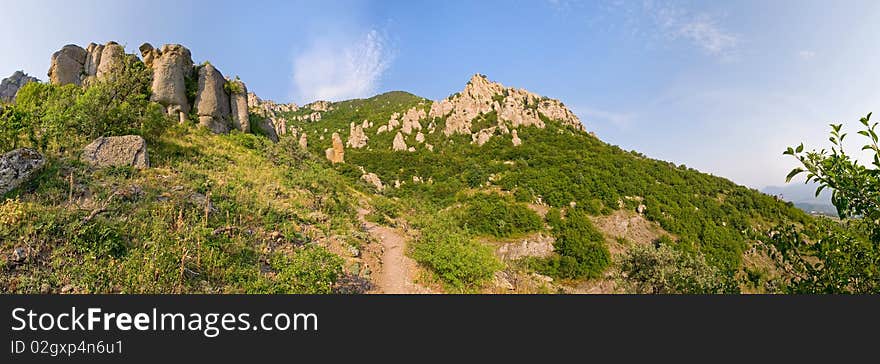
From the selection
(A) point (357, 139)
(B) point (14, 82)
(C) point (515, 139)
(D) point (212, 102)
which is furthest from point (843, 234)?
(B) point (14, 82)

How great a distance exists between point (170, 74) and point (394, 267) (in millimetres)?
22338

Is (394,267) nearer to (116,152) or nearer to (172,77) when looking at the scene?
(116,152)

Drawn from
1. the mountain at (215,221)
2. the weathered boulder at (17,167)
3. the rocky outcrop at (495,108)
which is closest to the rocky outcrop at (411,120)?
the rocky outcrop at (495,108)

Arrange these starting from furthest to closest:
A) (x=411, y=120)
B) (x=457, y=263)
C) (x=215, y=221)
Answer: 1. (x=411, y=120)
2. (x=457, y=263)
3. (x=215, y=221)

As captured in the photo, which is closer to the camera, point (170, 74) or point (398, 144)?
point (170, 74)

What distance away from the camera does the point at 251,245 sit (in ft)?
25.4

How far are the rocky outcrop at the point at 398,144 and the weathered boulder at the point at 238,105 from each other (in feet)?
170

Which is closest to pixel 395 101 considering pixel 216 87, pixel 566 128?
pixel 566 128

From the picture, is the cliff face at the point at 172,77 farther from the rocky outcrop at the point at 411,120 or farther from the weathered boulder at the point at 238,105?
the rocky outcrop at the point at 411,120

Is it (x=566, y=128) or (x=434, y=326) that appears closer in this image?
(x=434, y=326)

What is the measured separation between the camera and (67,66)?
20.6 m

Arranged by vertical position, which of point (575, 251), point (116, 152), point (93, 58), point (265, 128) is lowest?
point (575, 251)

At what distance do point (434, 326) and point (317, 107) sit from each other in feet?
484

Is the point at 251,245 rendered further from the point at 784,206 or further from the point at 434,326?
the point at 784,206
